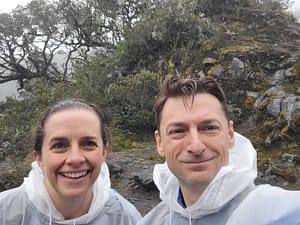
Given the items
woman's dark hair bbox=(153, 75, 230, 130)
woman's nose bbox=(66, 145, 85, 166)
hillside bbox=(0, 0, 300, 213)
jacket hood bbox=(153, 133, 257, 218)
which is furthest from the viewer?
hillside bbox=(0, 0, 300, 213)

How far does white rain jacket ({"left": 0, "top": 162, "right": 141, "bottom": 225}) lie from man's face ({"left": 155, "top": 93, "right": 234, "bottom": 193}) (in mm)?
650

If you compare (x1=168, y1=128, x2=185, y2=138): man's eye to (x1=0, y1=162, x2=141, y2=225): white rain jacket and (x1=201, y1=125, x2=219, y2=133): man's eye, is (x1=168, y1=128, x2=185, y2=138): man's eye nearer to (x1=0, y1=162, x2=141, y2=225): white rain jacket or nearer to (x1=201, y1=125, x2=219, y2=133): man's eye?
(x1=201, y1=125, x2=219, y2=133): man's eye

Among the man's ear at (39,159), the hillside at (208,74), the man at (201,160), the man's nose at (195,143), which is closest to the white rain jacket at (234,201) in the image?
the man at (201,160)

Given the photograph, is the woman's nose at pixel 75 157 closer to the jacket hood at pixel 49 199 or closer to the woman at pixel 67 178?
the woman at pixel 67 178

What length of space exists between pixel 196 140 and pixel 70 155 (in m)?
0.71

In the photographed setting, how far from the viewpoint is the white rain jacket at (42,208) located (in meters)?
2.51

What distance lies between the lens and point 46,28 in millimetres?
16641

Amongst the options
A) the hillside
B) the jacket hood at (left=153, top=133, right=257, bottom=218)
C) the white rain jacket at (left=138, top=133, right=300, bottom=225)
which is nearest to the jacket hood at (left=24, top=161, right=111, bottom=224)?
the white rain jacket at (left=138, top=133, right=300, bottom=225)

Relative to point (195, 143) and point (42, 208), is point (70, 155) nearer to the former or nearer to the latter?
point (42, 208)

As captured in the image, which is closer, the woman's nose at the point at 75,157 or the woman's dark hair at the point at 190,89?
the woman's dark hair at the point at 190,89

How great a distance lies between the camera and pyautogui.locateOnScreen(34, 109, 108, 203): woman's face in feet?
7.89

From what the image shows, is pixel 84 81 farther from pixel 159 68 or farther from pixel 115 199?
pixel 115 199

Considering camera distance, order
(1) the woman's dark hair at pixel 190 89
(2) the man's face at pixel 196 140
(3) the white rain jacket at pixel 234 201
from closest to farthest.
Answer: (3) the white rain jacket at pixel 234 201 < (2) the man's face at pixel 196 140 < (1) the woman's dark hair at pixel 190 89

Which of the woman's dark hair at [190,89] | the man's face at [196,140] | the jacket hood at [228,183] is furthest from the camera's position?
the woman's dark hair at [190,89]
